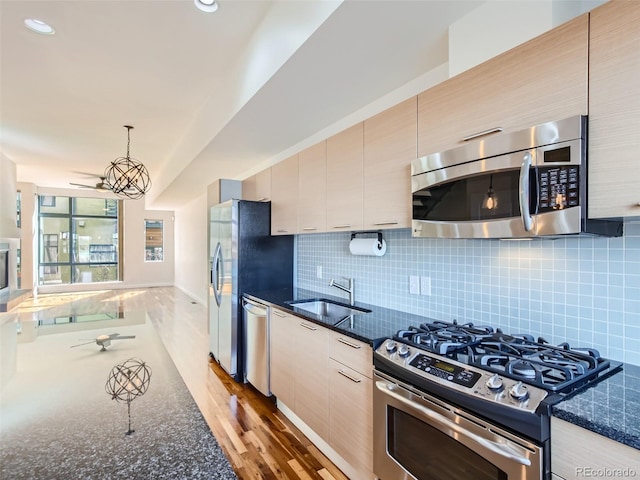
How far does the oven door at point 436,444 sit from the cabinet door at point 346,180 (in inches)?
43.8

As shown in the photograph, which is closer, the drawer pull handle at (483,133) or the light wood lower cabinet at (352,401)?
the drawer pull handle at (483,133)

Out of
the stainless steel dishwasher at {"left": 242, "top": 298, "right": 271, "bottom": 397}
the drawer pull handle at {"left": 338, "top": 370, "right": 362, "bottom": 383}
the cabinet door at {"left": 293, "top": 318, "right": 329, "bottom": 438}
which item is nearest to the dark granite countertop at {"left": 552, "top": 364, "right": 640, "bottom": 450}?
the drawer pull handle at {"left": 338, "top": 370, "right": 362, "bottom": 383}

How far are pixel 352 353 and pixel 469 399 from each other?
0.79m

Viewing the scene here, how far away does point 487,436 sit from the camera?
1.20 m

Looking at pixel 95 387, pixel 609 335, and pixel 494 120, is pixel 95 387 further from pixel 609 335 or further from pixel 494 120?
pixel 609 335

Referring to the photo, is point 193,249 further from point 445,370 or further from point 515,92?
point 515,92

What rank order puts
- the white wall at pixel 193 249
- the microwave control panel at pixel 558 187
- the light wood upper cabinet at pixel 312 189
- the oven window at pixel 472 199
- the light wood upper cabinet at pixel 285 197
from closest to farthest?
the microwave control panel at pixel 558 187
the oven window at pixel 472 199
the light wood upper cabinet at pixel 312 189
the light wood upper cabinet at pixel 285 197
the white wall at pixel 193 249

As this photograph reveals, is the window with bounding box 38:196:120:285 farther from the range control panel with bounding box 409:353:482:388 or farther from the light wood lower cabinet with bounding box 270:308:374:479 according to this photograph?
the range control panel with bounding box 409:353:482:388

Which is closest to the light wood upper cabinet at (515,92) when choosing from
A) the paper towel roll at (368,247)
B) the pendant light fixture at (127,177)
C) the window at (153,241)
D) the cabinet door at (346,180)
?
the cabinet door at (346,180)

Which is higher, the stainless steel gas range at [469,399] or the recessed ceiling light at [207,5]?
the recessed ceiling light at [207,5]

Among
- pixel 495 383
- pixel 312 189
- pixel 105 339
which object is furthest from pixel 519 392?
pixel 312 189

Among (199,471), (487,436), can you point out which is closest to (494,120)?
(487,436)

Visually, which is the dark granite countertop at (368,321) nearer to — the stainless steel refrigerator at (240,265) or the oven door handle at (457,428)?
the oven door handle at (457,428)

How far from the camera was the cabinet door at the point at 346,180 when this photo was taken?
234 cm
